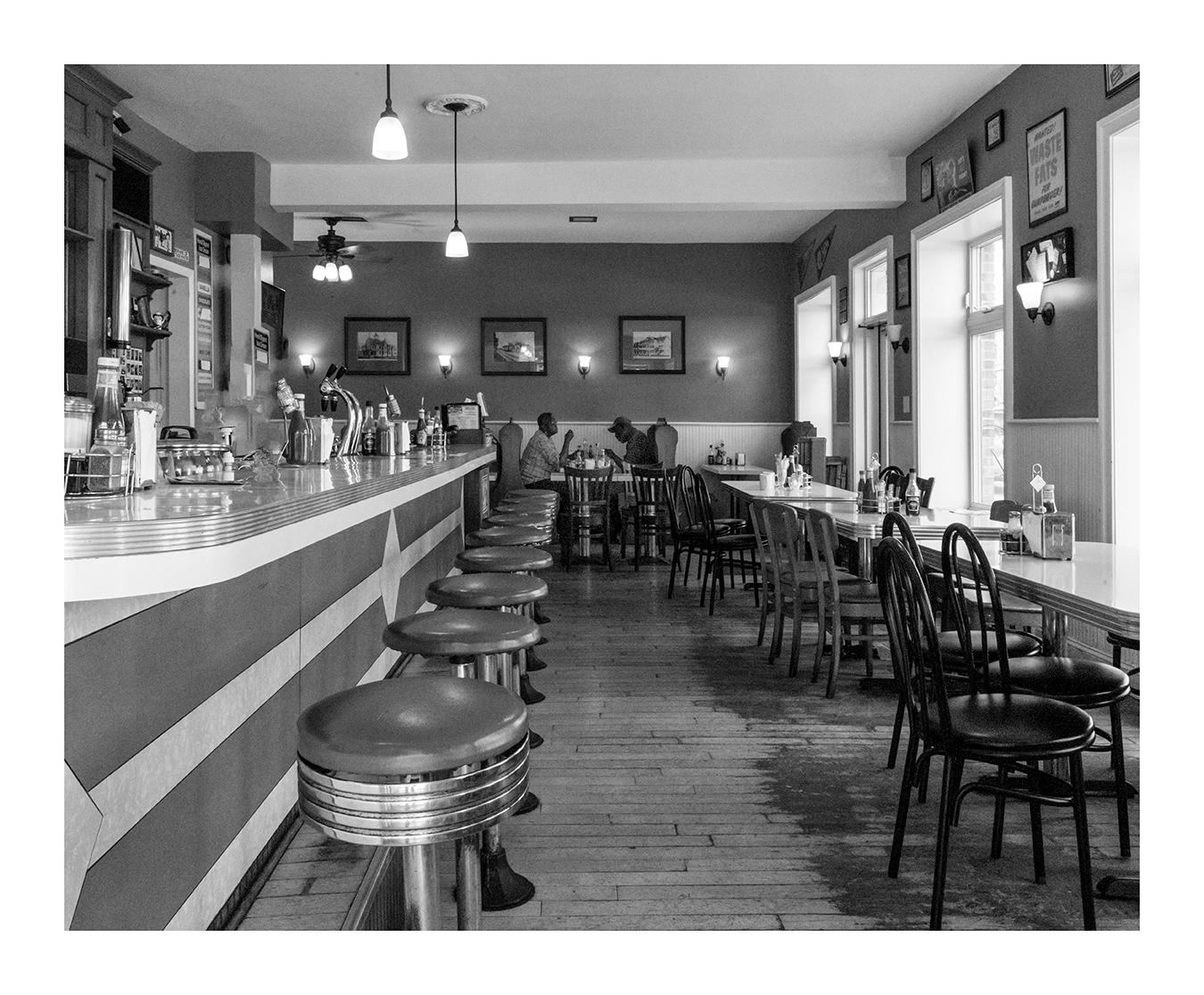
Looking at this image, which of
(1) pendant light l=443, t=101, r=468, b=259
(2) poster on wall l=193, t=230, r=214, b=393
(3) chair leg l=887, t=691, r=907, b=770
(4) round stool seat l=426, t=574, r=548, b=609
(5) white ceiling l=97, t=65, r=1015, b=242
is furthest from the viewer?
(2) poster on wall l=193, t=230, r=214, b=393

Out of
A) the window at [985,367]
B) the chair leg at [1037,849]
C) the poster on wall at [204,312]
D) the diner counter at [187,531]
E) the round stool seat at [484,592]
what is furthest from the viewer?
the poster on wall at [204,312]

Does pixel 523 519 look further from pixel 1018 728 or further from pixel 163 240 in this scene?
pixel 163 240

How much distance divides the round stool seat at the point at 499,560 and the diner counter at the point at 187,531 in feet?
3.91

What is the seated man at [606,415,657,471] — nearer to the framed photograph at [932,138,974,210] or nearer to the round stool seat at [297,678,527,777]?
the framed photograph at [932,138,974,210]

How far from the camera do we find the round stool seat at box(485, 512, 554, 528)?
5.60m

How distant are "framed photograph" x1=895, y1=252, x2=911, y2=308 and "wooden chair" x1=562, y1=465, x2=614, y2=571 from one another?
2.87 metres

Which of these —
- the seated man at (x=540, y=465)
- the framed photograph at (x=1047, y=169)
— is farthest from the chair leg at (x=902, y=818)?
the seated man at (x=540, y=465)

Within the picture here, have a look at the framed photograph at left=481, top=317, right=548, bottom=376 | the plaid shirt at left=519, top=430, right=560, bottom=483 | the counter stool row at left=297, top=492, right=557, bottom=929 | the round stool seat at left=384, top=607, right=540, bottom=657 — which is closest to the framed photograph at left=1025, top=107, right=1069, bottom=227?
the round stool seat at left=384, top=607, right=540, bottom=657

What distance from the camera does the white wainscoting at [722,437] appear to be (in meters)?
12.3

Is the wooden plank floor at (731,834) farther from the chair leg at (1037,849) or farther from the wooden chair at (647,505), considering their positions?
the wooden chair at (647,505)

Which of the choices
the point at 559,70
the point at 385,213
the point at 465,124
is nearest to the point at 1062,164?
the point at 559,70

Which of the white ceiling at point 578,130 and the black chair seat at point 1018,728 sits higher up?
the white ceiling at point 578,130

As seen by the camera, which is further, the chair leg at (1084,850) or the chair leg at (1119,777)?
the chair leg at (1119,777)

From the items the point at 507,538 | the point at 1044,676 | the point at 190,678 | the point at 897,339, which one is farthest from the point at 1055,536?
the point at 897,339
